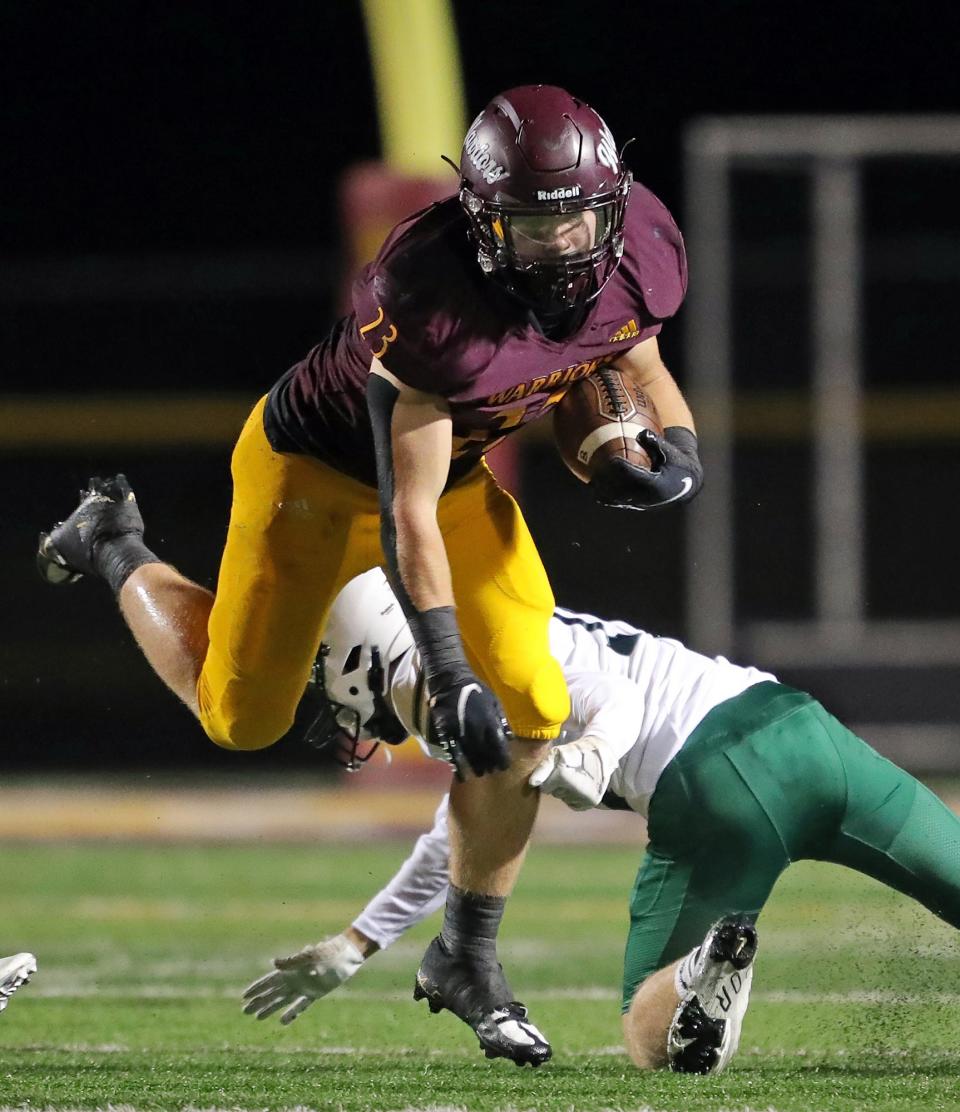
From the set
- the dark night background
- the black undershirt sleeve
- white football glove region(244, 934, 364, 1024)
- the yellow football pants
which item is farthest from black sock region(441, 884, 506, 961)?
the dark night background

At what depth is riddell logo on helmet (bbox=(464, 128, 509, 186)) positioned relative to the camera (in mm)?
3527

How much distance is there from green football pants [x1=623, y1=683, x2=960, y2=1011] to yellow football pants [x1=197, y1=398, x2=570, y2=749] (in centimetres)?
40

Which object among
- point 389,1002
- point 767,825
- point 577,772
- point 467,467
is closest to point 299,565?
point 467,467

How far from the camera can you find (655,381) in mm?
4004

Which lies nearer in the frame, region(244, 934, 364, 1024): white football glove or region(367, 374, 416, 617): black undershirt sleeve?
region(367, 374, 416, 617): black undershirt sleeve

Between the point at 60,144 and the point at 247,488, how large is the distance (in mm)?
9395

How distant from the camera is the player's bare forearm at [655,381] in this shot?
3951 millimetres

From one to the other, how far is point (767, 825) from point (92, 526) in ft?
5.47

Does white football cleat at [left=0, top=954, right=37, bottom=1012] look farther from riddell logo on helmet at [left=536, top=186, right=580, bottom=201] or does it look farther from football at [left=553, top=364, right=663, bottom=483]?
riddell logo on helmet at [left=536, top=186, right=580, bottom=201]

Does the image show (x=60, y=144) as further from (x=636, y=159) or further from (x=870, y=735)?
(x=870, y=735)

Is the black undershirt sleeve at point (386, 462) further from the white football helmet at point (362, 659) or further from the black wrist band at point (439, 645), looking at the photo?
the white football helmet at point (362, 659)

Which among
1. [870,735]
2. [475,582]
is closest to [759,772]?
[475,582]

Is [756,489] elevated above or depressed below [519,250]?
below

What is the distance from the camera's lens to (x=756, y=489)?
9148 mm
